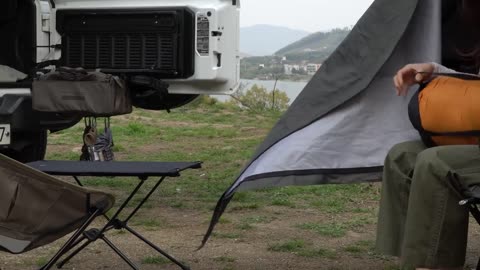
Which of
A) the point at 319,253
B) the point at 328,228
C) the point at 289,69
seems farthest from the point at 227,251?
the point at 289,69

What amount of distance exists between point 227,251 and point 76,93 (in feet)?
5.61

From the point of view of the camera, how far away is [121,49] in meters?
6.18

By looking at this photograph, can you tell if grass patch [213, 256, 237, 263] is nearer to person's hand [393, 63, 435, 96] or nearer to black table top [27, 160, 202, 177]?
black table top [27, 160, 202, 177]

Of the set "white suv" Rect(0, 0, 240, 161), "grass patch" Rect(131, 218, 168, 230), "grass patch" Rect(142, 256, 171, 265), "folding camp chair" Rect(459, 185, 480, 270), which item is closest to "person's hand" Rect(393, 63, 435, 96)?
"folding camp chair" Rect(459, 185, 480, 270)

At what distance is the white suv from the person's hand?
101 inches

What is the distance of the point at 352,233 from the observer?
198 inches

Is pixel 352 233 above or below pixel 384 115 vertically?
below

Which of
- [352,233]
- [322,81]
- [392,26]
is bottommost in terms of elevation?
[352,233]

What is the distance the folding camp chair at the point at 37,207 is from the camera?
10.9 ft

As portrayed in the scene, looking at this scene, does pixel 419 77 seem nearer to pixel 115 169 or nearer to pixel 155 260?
pixel 115 169

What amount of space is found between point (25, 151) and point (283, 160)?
124 inches

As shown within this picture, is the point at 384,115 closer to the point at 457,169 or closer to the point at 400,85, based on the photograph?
the point at 400,85

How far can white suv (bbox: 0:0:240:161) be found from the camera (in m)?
5.93

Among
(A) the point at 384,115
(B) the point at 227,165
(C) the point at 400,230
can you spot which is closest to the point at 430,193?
(C) the point at 400,230
